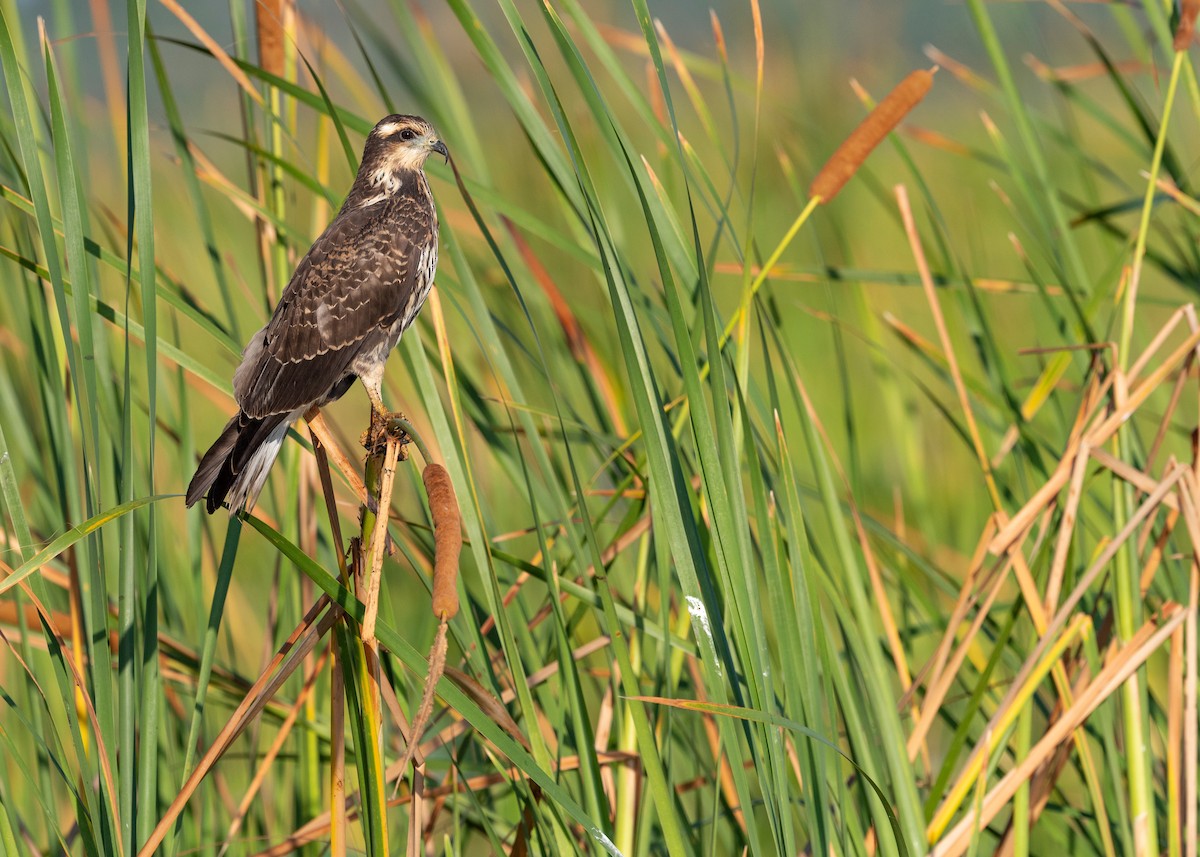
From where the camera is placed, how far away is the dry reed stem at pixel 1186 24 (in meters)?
1.94

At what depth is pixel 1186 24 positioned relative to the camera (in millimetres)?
1938

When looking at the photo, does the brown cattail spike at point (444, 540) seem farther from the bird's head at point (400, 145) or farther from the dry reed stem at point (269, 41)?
the bird's head at point (400, 145)

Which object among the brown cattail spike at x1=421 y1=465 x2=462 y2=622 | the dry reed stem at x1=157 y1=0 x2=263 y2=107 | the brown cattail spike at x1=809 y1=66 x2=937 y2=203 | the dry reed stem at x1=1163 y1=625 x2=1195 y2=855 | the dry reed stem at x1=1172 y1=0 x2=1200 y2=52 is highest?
the dry reed stem at x1=157 y1=0 x2=263 y2=107

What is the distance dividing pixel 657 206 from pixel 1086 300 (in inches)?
46.5

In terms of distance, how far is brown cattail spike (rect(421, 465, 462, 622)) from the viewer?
117 centimetres

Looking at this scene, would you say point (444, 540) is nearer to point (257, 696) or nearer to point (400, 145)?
A: point (257, 696)

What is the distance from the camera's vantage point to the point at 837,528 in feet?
5.48

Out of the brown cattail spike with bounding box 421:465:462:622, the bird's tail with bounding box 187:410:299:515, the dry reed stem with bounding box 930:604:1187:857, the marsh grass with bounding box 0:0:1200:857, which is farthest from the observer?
the dry reed stem with bounding box 930:604:1187:857

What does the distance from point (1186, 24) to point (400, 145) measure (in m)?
1.66

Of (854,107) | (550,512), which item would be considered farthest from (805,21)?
(550,512)

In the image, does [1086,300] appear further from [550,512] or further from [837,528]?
[550,512]

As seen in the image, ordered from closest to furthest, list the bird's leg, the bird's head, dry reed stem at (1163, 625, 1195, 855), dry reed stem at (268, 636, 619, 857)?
dry reed stem at (268, 636, 619, 857) → dry reed stem at (1163, 625, 1195, 855) → the bird's leg → the bird's head

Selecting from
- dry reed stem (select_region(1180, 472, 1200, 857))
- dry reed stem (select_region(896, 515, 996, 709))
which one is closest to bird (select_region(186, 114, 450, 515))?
dry reed stem (select_region(896, 515, 996, 709))

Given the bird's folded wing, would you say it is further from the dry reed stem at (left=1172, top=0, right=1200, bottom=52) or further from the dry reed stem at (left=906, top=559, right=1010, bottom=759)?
the dry reed stem at (left=1172, top=0, right=1200, bottom=52)
